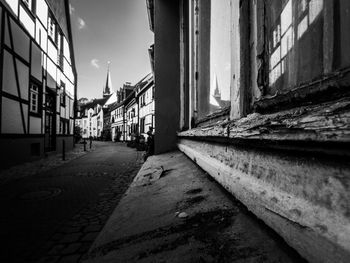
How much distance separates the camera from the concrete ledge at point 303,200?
412 mm

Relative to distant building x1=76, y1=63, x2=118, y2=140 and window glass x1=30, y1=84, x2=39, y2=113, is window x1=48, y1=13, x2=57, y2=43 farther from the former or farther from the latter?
distant building x1=76, y1=63, x2=118, y2=140

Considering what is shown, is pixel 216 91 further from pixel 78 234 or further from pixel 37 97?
pixel 37 97

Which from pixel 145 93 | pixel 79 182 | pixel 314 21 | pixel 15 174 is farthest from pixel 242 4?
pixel 145 93

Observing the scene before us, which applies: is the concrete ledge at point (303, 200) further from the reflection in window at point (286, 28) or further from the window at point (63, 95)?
the window at point (63, 95)

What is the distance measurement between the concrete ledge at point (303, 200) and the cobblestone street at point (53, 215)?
141 centimetres

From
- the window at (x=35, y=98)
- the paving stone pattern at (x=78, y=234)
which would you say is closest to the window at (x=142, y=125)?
the window at (x=35, y=98)

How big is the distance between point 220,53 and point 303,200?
161 centimetres

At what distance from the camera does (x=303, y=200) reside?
1.70 ft

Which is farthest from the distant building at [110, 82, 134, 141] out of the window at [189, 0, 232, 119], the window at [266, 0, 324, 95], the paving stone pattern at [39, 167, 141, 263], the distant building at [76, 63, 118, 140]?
the window at [266, 0, 324, 95]

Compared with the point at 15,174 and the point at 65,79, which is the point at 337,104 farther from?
the point at 65,79

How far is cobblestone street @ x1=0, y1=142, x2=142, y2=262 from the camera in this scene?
2.04m

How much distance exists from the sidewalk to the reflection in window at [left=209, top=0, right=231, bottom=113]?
77 cm

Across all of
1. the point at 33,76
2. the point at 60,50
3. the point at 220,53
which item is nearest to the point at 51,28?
the point at 60,50

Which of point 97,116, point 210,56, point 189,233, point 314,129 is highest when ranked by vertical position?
point 97,116
